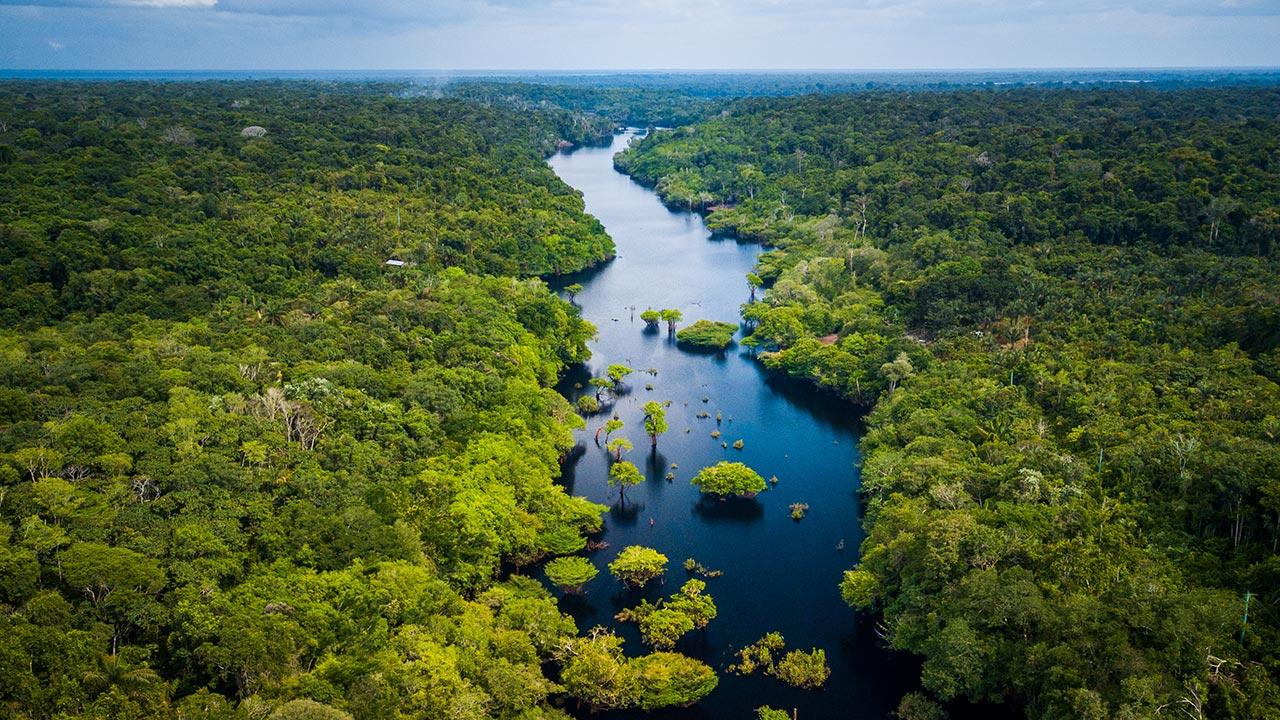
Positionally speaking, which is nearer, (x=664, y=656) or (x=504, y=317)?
(x=664, y=656)

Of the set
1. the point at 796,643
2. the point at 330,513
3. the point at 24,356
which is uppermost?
the point at 24,356

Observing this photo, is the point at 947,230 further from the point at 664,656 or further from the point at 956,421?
the point at 664,656

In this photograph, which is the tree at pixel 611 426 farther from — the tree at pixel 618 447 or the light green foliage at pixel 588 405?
the light green foliage at pixel 588 405

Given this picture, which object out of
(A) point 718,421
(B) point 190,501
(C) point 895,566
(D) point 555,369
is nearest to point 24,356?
(B) point 190,501

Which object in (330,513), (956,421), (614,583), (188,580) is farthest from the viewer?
(956,421)

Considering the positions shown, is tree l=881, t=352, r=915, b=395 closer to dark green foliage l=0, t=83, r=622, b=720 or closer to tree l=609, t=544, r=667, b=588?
dark green foliage l=0, t=83, r=622, b=720

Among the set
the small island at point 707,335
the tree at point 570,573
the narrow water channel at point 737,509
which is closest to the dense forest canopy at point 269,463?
the tree at point 570,573
